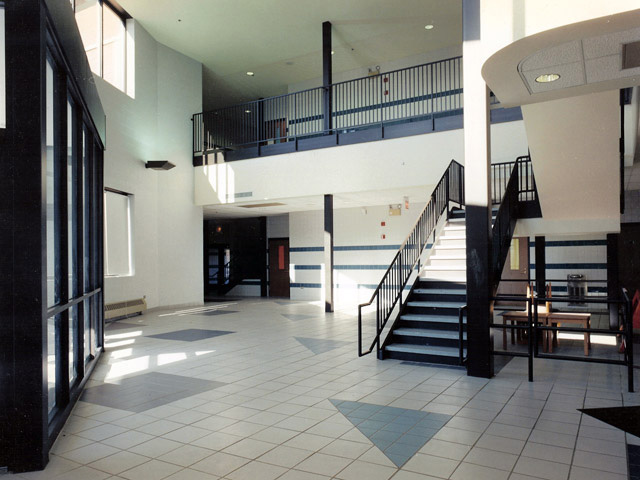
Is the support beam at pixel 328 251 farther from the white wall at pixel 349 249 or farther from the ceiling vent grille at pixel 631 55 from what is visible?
the ceiling vent grille at pixel 631 55

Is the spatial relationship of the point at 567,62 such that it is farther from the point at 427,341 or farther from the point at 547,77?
the point at 427,341

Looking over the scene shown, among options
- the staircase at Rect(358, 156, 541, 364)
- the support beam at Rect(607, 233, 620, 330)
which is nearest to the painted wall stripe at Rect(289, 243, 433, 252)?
the staircase at Rect(358, 156, 541, 364)

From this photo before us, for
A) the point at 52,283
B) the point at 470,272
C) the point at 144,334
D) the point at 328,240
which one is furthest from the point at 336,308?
the point at 52,283

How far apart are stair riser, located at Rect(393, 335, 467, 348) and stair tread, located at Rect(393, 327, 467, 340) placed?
4 centimetres


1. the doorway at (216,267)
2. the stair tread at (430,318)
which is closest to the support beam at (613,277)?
the stair tread at (430,318)

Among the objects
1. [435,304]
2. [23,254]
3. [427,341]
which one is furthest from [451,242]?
[23,254]

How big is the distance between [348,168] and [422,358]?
5.98 meters

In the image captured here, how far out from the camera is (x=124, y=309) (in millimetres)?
10734

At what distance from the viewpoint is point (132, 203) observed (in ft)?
36.6

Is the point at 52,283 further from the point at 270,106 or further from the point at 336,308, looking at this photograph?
the point at 270,106

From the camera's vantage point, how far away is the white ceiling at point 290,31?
1107 cm

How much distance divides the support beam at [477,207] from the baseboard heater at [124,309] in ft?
25.3

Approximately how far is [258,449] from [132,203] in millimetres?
9020

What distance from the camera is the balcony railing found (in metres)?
11.9
